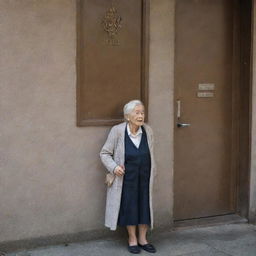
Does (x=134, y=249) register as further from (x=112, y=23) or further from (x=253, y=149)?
(x=112, y=23)

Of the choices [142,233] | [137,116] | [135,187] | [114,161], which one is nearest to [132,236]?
[142,233]

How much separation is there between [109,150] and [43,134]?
657 mm

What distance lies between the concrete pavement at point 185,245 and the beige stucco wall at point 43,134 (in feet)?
0.61

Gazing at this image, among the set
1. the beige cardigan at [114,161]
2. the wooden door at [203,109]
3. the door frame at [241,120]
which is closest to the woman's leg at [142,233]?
the beige cardigan at [114,161]

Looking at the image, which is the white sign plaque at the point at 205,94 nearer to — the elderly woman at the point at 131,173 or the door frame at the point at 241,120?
the door frame at the point at 241,120

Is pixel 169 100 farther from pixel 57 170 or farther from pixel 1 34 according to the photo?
pixel 1 34

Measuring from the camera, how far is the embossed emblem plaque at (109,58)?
5.20m

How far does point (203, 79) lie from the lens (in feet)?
19.9

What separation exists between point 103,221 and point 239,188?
1873mm

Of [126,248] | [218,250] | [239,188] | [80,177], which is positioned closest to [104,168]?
[80,177]

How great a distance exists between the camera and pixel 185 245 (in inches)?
212

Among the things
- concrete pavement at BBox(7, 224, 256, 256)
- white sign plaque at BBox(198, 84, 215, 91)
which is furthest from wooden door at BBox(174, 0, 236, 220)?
concrete pavement at BBox(7, 224, 256, 256)

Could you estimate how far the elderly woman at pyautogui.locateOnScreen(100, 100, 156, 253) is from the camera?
16.6 feet

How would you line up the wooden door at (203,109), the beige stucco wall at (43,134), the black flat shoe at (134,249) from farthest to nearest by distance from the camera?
1. the wooden door at (203,109)
2. the black flat shoe at (134,249)
3. the beige stucco wall at (43,134)
